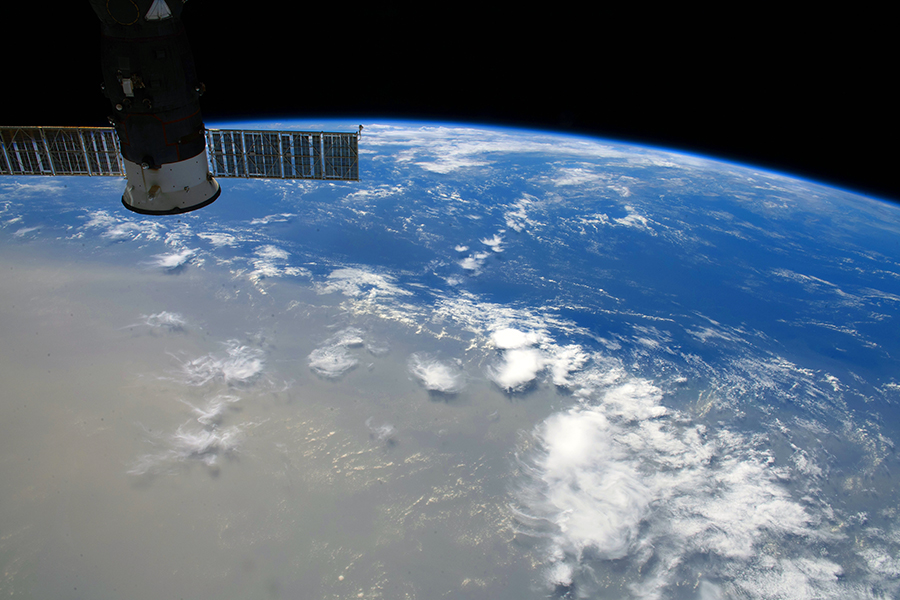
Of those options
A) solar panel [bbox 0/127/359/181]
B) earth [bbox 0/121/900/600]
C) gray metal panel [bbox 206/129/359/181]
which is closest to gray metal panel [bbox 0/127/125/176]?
solar panel [bbox 0/127/359/181]

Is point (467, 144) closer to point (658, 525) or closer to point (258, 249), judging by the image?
point (258, 249)

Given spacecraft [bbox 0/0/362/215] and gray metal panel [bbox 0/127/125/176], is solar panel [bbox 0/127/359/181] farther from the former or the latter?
spacecraft [bbox 0/0/362/215]

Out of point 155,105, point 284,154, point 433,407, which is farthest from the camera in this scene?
point 433,407

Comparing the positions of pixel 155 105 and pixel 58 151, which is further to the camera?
pixel 58 151

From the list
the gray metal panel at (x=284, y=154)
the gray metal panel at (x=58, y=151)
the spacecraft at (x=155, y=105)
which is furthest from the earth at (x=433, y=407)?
the spacecraft at (x=155, y=105)

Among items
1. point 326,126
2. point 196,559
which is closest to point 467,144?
point 326,126

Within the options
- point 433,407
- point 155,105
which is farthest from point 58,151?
point 433,407

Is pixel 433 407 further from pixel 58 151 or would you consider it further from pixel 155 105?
pixel 58 151
